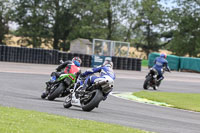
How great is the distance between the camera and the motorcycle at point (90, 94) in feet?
38.3

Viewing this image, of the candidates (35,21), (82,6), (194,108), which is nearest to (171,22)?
(82,6)

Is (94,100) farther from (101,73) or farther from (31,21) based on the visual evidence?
(31,21)

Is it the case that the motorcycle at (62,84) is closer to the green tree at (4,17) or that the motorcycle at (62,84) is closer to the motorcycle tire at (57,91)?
the motorcycle tire at (57,91)

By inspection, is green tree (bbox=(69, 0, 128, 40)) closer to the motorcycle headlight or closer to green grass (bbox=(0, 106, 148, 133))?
the motorcycle headlight

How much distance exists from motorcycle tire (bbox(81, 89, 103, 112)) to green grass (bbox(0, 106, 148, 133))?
2.18 m

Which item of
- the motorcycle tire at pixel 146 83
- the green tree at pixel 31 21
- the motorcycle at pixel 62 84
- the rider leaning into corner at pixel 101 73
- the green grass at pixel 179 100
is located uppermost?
the green tree at pixel 31 21

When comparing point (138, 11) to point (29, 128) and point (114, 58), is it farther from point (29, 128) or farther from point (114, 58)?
point (29, 128)

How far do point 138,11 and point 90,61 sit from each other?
28.6 m

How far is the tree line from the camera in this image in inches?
2589

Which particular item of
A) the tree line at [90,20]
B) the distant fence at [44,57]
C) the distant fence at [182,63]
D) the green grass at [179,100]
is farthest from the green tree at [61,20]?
the green grass at [179,100]

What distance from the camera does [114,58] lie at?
40.8 m

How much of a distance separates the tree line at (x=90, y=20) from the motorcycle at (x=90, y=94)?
170 ft

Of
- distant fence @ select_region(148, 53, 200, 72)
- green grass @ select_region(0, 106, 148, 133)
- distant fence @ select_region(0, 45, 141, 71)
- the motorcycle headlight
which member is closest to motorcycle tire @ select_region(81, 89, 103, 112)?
the motorcycle headlight

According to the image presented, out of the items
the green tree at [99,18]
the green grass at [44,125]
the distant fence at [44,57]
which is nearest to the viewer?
the green grass at [44,125]
